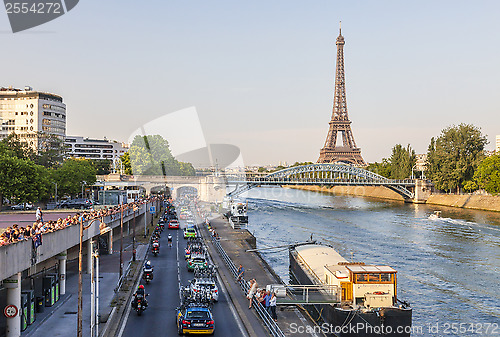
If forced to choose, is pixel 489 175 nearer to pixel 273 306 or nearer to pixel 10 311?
pixel 273 306

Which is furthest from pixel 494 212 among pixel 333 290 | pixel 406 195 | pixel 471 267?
pixel 333 290

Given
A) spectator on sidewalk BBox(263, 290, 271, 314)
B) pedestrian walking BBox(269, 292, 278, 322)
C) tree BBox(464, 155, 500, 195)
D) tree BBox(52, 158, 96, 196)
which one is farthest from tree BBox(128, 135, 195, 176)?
pedestrian walking BBox(269, 292, 278, 322)

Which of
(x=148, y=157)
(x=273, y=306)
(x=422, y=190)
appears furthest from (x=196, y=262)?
(x=422, y=190)

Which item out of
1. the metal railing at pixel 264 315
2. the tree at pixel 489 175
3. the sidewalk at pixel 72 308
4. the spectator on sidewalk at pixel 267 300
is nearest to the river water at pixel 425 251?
the tree at pixel 489 175

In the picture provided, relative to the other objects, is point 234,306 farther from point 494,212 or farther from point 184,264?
point 494,212

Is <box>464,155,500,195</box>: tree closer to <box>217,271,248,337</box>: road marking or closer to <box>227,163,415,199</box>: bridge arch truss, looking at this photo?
<box>227,163,415,199</box>: bridge arch truss
